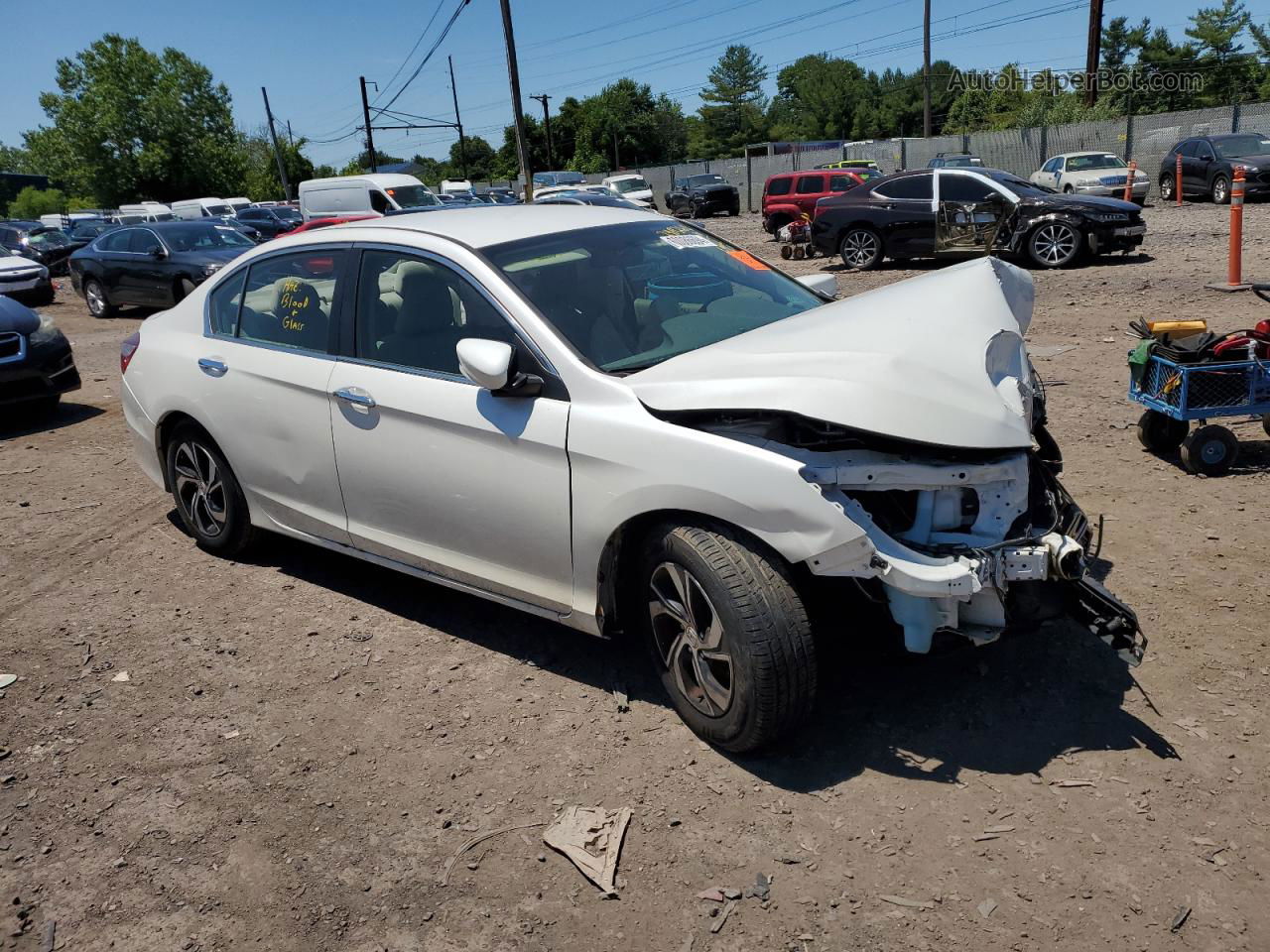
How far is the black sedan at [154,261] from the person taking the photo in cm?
1587

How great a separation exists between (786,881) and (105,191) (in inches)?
2901

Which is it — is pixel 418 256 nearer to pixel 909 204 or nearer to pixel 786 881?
pixel 786 881

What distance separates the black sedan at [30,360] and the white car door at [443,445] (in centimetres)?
600

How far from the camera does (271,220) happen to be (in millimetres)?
30906

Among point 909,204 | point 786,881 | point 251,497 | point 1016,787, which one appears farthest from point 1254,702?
point 909,204

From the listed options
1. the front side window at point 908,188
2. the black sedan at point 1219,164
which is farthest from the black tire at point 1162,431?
the black sedan at point 1219,164

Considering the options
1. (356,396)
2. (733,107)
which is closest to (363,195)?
(356,396)

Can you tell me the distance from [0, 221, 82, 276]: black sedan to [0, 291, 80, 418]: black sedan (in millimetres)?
19875

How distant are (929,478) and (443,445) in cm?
178

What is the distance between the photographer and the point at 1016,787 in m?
3.11

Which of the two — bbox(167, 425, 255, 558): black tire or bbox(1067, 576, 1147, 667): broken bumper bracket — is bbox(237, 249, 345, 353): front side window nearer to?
bbox(167, 425, 255, 558): black tire

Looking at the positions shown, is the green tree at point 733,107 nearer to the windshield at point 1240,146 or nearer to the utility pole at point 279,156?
the utility pole at point 279,156

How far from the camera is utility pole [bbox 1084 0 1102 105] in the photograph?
37.9 metres

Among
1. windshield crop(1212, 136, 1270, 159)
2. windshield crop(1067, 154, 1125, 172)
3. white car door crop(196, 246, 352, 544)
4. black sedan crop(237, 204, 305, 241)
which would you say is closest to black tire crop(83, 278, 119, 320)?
black sedan crop(237, 204, 305, 241)
